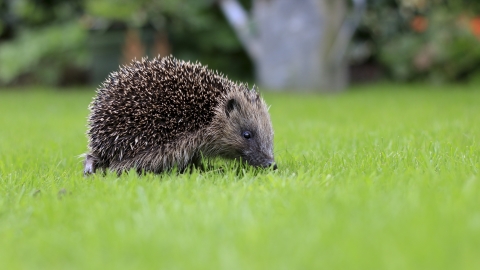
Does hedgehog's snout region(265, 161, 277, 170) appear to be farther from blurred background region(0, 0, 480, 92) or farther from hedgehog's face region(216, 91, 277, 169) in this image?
blurred background region(0, 0, 480, 92)

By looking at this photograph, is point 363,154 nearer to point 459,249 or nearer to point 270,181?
point 270,181

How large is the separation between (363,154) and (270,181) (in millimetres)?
1583

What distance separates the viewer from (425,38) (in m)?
17.8

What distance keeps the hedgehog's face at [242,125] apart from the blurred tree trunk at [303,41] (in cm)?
1001

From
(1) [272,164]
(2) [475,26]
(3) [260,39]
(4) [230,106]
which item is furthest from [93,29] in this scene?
(1) [272,164]

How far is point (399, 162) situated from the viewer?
5.05 meters

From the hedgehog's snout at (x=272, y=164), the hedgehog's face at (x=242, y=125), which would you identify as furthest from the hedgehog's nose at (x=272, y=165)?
the hedgehog's face at (x=242, y=125)

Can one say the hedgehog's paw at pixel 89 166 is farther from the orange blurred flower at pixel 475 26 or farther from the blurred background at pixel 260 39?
the orange blurred flower at pixel 475 26

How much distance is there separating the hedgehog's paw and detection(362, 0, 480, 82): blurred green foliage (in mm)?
13427

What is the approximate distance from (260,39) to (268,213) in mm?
13466

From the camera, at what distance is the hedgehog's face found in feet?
19.0

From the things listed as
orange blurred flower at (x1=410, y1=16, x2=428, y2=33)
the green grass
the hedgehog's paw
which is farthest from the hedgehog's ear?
orange blurred flower at (x1=410, y1=16, x2=428, y2=33)

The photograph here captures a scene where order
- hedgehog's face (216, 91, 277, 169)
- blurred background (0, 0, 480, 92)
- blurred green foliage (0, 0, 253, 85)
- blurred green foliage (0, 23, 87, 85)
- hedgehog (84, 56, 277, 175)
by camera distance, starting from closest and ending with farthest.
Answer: hedgehog (84, 56, 277, 175), hedgehog's face (216, 91, 277, 169), blurred background (0, 0, 480, 92), blurred green foliage (0, 0, 253, 85), blurred green foliage (0, 23, 87, 85)

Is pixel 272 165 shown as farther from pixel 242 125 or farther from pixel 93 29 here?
pixel 93 29
